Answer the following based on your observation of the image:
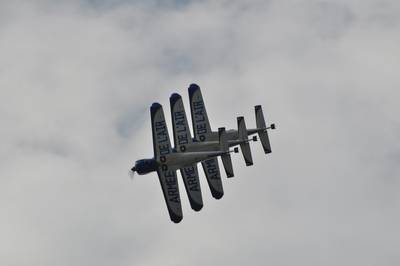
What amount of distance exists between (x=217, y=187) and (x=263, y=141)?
10948 mm

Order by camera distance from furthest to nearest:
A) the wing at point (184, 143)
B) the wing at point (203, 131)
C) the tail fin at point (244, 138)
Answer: the wing at point (203, 131), the tail fin at point (244, 138), the wing at point (184, 143)

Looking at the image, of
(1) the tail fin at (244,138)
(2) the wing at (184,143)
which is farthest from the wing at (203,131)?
(1) the tail fin at (244,138)

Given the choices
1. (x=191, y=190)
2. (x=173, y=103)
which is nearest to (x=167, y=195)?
(x=191, y=190)

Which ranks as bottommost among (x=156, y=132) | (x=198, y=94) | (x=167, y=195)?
(x=167, y=195)

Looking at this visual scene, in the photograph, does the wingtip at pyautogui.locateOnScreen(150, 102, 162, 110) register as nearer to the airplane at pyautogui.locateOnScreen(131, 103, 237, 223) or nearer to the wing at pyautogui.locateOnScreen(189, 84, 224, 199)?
the airplane at pyautogui.locateOnScreen(131, 103, 237, 223)

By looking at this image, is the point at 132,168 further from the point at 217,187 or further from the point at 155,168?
the point at 217,187

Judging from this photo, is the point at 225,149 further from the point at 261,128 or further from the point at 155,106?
the point at 261,128

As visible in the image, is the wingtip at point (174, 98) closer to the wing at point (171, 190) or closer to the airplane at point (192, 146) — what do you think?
the airplane at point (192, 146)

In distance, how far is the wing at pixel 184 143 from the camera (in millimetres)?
128375

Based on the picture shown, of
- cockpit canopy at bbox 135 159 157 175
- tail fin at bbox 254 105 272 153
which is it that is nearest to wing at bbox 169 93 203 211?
cockpit canopy at bbox 135 159 157 175

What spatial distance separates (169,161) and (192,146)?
5770mm

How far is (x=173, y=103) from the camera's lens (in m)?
131

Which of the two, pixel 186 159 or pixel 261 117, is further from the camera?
pixel 261 117

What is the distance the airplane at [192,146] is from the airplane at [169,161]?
5.18 feet
